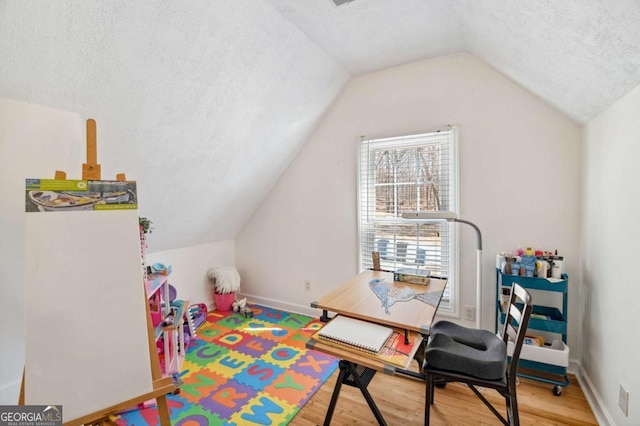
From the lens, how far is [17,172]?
1573 mm

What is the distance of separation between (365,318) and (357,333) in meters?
0.12

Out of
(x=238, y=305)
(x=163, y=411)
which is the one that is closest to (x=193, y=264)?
(x=238, y=305)

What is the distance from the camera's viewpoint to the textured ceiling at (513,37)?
1.17m

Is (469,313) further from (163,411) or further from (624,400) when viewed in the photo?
(163,411)

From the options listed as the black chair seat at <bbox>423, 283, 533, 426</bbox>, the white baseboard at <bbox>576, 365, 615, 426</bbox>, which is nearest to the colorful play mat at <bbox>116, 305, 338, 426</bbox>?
the black chair seat at <bbox>423, 283, 533, 426</bbox>

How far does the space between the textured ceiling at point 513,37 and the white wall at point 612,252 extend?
16cm

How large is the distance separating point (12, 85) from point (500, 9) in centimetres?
243

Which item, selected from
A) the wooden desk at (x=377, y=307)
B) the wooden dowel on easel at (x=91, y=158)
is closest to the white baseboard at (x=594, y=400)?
the wooden desk at (x=377, y=307)

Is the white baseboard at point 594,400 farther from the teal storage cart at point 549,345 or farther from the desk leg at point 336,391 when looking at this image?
the desk leg at point 336,391

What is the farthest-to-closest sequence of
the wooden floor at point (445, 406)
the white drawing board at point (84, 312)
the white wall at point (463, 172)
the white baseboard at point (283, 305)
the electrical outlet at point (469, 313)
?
1. the white baseboard at point (283, 305)
2. the electrical outlet at point (469, 313)
3. the white wall at point (463, 172)
4. the wooden floor at point (445, 406)
5. the white drawing board at point (84, 312)

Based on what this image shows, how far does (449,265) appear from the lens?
2.69 meters

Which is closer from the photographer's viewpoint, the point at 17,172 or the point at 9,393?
the point at 17,172

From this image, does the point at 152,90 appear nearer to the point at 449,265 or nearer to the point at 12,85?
the point at 12,85

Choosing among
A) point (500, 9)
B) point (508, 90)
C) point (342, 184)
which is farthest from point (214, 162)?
point (508, 90)
